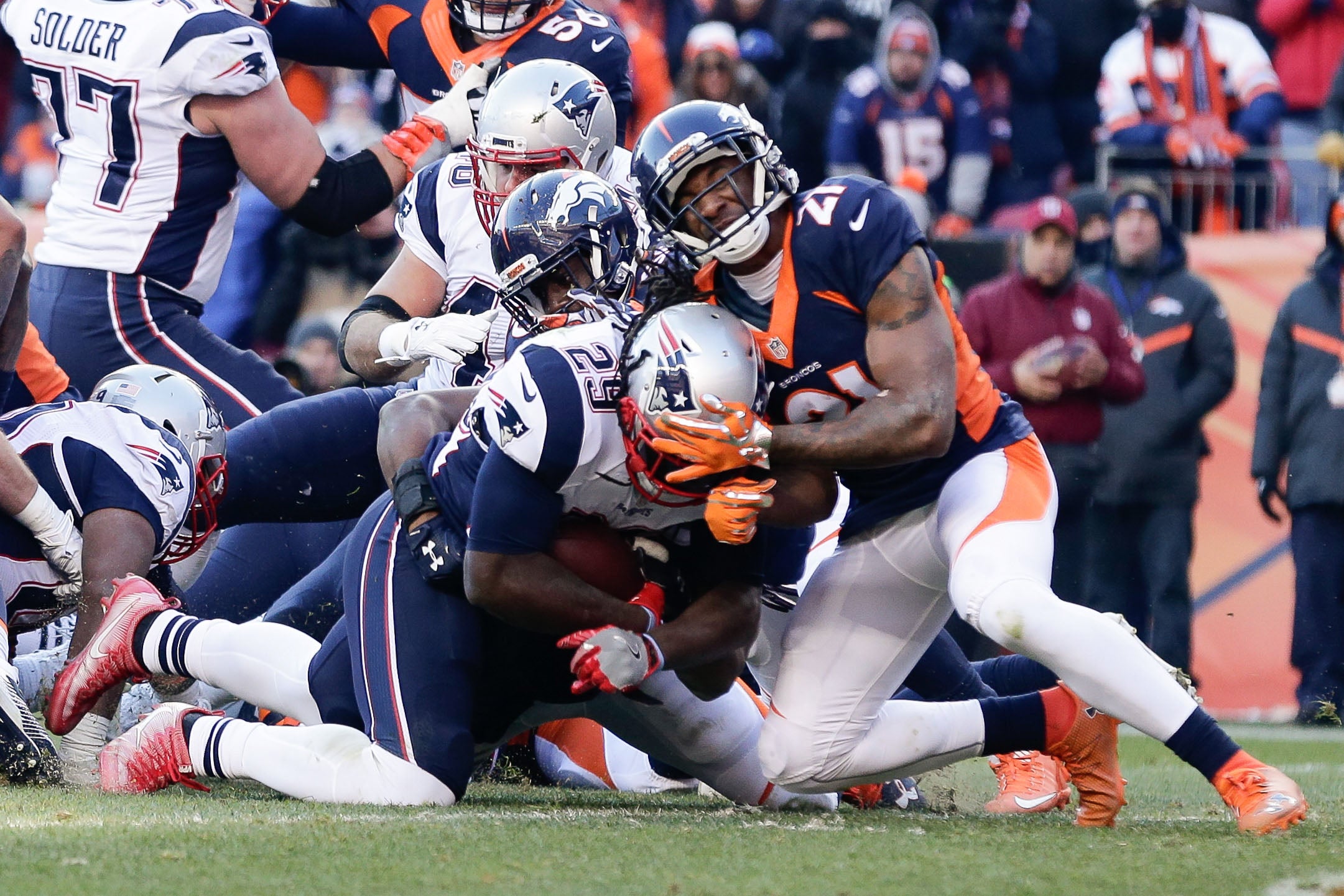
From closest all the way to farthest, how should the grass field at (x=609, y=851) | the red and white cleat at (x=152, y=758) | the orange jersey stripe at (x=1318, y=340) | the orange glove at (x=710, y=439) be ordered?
the grass field at (x=609, y=851)
the orange glove at (x=710, y=439)
the red and white cleat at (x=152, y=758)
the orange jersey stripe at (x=1318, y=340)

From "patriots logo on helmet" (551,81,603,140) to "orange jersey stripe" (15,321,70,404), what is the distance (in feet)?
5.30

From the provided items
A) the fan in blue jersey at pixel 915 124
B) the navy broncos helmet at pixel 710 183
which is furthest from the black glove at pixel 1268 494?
the navy broncos helmet at pixel 710 183

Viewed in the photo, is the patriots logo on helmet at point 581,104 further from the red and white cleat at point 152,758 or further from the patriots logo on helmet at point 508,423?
the red and white cleat at point 152,758

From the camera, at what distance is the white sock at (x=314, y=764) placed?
3.84 m

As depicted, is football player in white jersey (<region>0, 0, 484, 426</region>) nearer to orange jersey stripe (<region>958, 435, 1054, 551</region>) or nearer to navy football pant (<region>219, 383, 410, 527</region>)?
navy football pant (<region>219, 383, 410, 527</region>)

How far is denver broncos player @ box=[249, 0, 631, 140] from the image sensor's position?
536cm

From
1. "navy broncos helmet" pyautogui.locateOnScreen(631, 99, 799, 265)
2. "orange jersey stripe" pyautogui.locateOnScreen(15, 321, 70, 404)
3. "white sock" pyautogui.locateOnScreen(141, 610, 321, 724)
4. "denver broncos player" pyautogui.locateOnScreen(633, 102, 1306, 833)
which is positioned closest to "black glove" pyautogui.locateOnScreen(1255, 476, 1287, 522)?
"denver broncos player" pyautogui.locateOnScreen(633, 102, 1306, 833)

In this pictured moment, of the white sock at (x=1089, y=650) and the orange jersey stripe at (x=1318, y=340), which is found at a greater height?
the white sock at (x=1089, y=650)

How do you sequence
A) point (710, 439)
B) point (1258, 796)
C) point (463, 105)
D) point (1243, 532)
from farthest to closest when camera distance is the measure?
1. point (1243, 532)
2. point (463, 105)
3. point (1258, 796)
4. point (710, 439)

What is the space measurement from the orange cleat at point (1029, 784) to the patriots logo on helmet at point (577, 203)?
1513 millimetres

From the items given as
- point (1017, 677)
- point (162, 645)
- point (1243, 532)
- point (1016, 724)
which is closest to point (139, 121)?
point (162, 645)

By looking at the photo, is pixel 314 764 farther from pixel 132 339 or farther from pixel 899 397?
pixel 132 339

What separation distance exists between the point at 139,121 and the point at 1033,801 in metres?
2.98

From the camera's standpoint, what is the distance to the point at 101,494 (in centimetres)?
452
